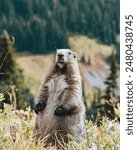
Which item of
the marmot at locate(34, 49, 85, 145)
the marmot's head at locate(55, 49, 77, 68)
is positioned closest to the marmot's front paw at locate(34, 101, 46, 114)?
the marmot at locate(34, 49, 85, 145)

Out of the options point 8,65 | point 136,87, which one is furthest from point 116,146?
point 8,65

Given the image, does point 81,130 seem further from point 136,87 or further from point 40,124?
point 136,87

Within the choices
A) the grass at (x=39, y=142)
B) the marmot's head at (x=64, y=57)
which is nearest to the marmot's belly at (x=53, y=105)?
the marmot's head at (x=64, y=57)

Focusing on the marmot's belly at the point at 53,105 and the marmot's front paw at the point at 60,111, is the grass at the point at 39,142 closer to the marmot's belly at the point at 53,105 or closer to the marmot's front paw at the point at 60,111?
the marmot's front paw at the point at 60,111

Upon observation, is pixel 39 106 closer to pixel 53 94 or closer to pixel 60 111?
pixel 53 94

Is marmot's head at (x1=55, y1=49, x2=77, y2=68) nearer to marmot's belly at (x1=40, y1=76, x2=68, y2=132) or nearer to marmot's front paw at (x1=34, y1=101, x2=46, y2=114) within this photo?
marmot's belly at (x1=40, y1=76, x2=68, y2=132)

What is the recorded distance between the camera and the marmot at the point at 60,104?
10242mm

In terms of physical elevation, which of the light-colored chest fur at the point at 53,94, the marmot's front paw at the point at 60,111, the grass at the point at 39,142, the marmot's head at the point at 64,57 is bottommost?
the grass at the point at 39,142

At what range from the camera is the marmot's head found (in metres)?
10.8

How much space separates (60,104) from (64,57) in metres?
0.89

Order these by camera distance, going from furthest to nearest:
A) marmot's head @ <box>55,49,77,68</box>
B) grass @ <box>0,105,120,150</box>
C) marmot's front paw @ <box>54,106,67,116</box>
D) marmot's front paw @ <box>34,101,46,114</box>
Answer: marmot's head @ <box>55,49,77,68</box> → marmot's front paw @ <box>34,101,46,114</box> → marmot's front paw @ <box>54,106,67,116</box> → grass @ <box>0,105,120,150</box>

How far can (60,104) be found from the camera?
34.2 ft

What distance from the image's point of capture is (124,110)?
860 cm

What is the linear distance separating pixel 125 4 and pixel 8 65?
4513 cm
